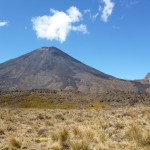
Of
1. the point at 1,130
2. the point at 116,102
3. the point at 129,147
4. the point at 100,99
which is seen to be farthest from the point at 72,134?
the point at 100,99

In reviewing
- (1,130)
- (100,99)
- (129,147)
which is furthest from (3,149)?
(100,99)

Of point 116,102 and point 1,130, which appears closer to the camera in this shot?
point 1,130

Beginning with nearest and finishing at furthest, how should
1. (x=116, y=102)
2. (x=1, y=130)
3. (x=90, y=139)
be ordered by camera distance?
(x=90, y=139)
(x=1, y=130)
(x=116, y=102)

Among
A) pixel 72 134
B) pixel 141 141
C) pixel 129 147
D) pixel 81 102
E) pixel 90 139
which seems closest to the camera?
pixel 129 147

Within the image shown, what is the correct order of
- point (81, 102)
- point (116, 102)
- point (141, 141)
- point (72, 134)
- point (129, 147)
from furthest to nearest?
point (81, 102) < point (116, 102) < point (72, 134) < point (141, 141) < point (129, 147)

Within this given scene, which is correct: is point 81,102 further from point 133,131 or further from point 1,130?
point 133,131

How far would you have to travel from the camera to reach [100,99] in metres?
84.9

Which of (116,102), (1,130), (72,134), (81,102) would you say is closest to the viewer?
(72,134)

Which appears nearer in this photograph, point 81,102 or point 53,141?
point 53,141

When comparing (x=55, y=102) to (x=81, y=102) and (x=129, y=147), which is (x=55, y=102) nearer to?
(x=81, y=102)

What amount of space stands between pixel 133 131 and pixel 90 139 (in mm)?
1512

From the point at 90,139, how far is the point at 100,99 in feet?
242

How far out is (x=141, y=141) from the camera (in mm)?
10781

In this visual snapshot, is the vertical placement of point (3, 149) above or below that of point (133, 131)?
below
